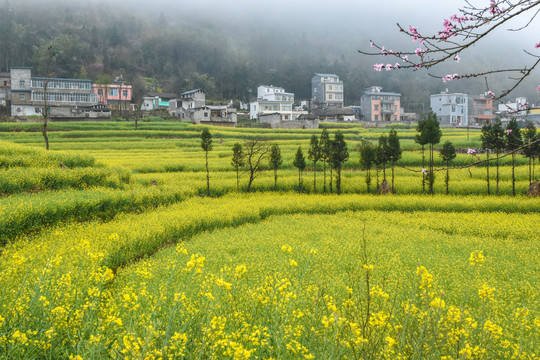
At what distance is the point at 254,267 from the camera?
39.4 ft

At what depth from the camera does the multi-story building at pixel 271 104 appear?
281 ft

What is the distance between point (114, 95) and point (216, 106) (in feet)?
89.2

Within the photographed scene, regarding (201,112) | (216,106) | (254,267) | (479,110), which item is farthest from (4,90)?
(479,110)

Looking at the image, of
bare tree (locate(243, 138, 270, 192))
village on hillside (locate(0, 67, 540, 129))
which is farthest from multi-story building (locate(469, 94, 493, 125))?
bare tree (locate(243, 138, 270, 192))

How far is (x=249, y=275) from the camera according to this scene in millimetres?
10984

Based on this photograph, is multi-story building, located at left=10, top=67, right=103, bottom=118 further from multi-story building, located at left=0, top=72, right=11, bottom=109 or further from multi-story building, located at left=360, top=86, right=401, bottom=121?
multi-story building, located at left=360, top=86, right=401, bottom=121

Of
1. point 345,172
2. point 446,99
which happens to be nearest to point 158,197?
point 345,172

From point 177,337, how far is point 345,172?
35.0 meters

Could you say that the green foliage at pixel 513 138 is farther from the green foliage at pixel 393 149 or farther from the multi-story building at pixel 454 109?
the multi-story building at pixel 454 109

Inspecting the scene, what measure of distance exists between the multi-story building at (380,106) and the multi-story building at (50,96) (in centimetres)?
5913

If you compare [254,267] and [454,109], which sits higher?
[454,109]

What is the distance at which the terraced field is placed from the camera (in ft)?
14.7

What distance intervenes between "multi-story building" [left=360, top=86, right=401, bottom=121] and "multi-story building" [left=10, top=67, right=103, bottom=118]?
194 ft

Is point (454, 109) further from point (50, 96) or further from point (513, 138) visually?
point (50, 96)
